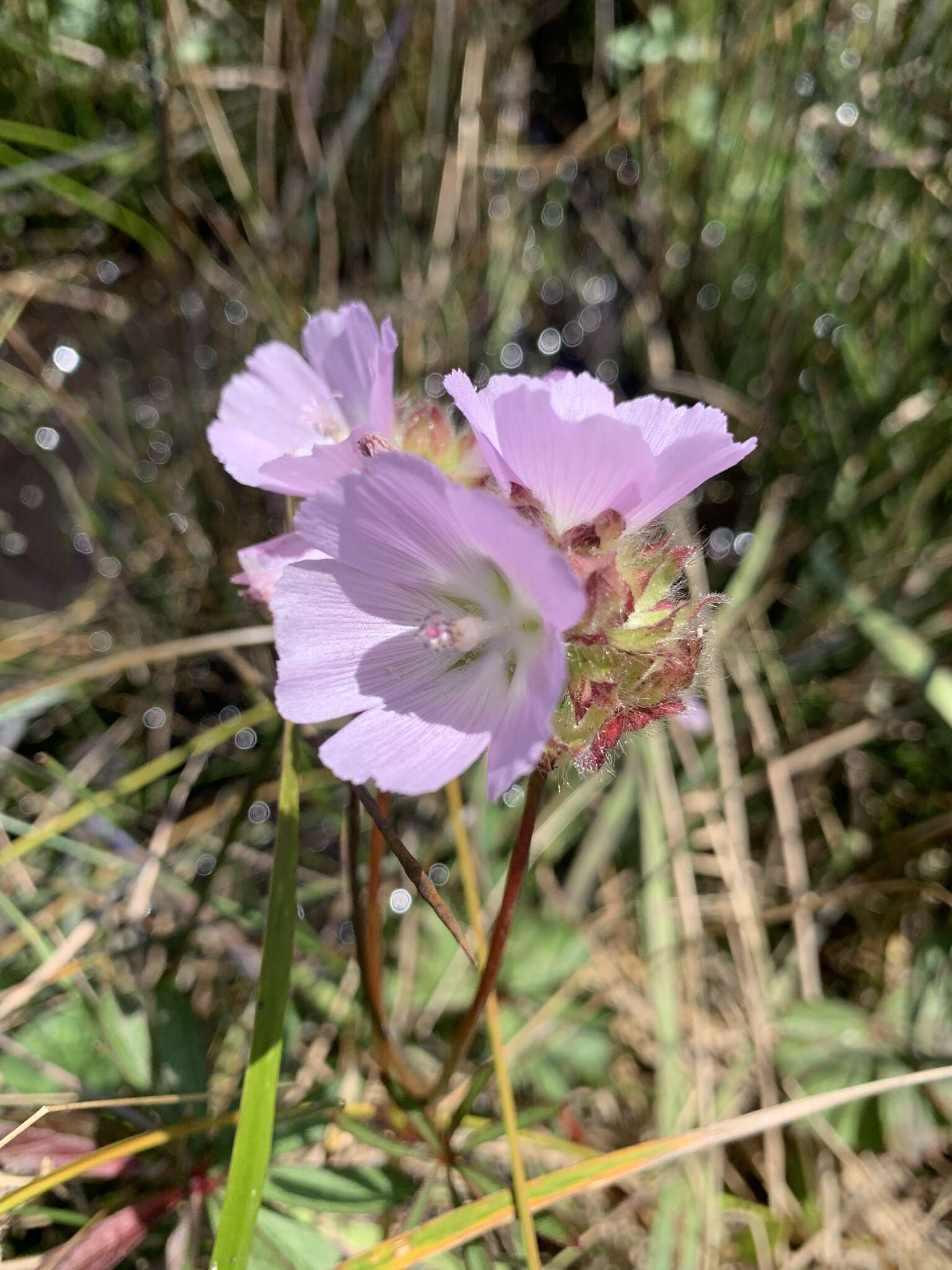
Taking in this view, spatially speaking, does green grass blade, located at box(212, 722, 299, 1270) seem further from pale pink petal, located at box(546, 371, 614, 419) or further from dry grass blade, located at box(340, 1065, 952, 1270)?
pale pink petal, located at box(546, 371, 614, 419)

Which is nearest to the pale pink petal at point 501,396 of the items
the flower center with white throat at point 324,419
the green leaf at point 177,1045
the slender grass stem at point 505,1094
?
the flower center with white throat at point 324,419

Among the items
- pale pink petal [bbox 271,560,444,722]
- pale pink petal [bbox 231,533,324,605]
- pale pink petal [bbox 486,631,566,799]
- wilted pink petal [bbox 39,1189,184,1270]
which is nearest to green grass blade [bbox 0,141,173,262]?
pale pink petal [bbox 231,533,324,605]

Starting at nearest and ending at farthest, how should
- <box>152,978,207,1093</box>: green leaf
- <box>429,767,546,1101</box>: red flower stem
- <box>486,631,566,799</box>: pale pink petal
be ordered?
1. <box>486,631,566,799</box>: pale pink petal
2. <box>429,767,546,1101</box>: red flower stem
3. <box>152,978,207,1093</box>: green leaf

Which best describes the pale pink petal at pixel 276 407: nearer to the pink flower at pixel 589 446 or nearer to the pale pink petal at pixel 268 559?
the pale pink petal at pixel 268 559

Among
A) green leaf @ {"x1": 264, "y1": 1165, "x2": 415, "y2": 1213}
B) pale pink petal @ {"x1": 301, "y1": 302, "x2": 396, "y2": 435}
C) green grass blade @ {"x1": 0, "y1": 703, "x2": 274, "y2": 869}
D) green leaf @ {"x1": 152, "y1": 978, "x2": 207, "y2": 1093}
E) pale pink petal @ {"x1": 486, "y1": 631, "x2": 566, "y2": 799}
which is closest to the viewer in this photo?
pale pink petal @ {"x1": 486, "y1": 631, "x2": 566, "y2": 799}

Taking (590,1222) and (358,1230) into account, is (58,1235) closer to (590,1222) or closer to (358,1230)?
(358,1230)

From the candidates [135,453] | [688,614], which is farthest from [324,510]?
[135,453]
